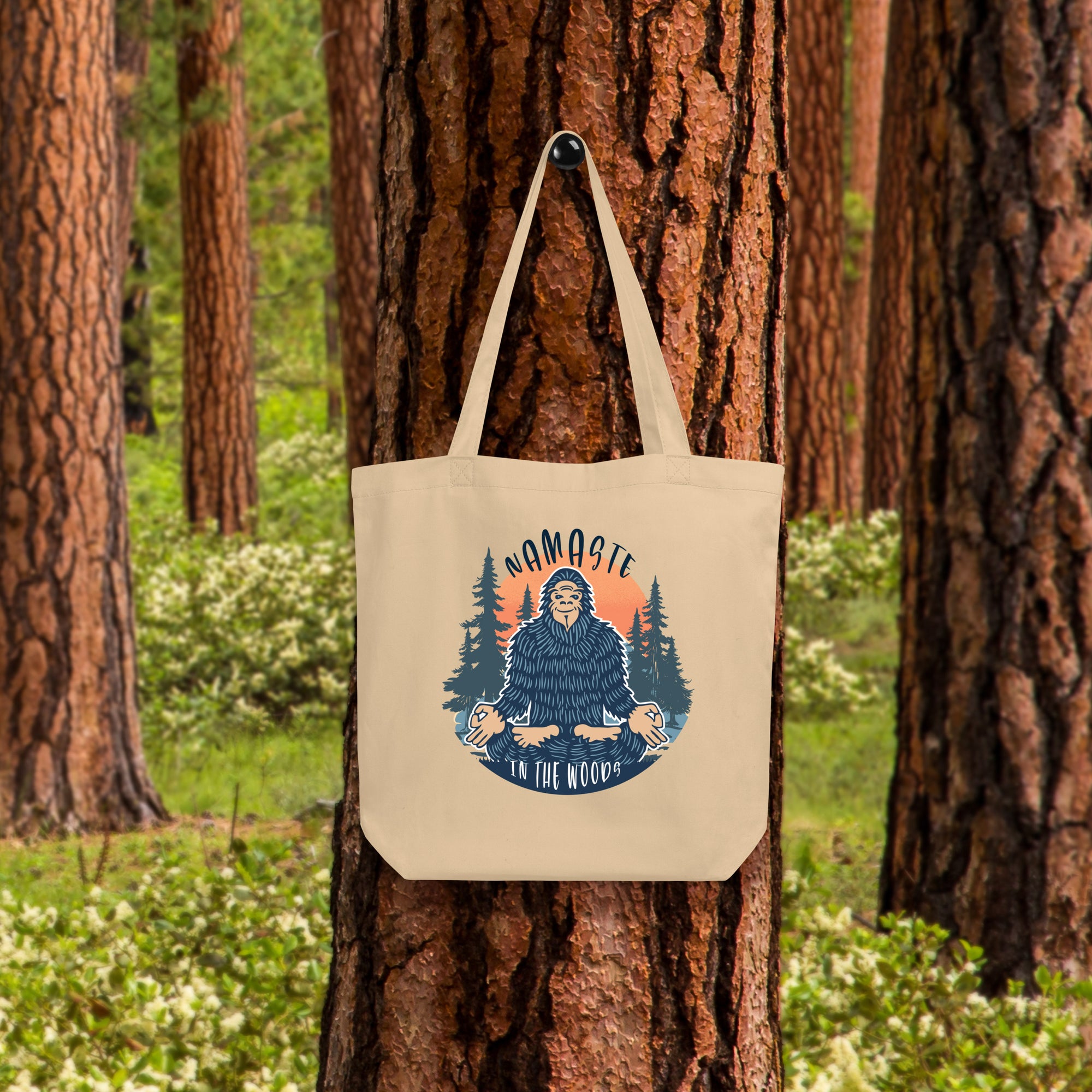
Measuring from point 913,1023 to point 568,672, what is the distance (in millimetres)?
1602

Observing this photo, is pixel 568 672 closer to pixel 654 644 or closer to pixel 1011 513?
pixel 654 644

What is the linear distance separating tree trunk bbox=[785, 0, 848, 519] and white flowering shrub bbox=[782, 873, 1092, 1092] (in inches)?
273

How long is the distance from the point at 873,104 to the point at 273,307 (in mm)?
10982

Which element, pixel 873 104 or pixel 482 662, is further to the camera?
pixel 873 104

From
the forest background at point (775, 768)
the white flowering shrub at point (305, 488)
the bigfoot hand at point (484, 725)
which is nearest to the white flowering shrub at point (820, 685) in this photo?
the forest background at point (775, 768)

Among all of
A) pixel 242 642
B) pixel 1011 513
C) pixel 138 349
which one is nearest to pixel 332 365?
pixel 138 349

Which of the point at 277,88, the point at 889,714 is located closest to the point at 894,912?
the point at 889,714

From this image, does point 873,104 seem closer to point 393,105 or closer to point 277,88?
point 277,88

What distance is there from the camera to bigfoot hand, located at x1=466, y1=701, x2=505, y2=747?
1598mm

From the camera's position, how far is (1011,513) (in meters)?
3.42

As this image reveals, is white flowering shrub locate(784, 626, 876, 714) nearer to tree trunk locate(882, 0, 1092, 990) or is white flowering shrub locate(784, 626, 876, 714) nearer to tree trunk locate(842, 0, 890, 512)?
tree trunk locate(882, 0, 1092, 990)

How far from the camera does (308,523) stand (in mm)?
15781

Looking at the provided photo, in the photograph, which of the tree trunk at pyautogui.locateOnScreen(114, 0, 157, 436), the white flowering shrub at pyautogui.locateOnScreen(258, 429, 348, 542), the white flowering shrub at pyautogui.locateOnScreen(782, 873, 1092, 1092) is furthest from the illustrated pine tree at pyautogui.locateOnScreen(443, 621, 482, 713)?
the white flowering shrub at pyautogui.locateOnScreen(258, 429, 348, 542)

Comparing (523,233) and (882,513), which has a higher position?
(523,233)
